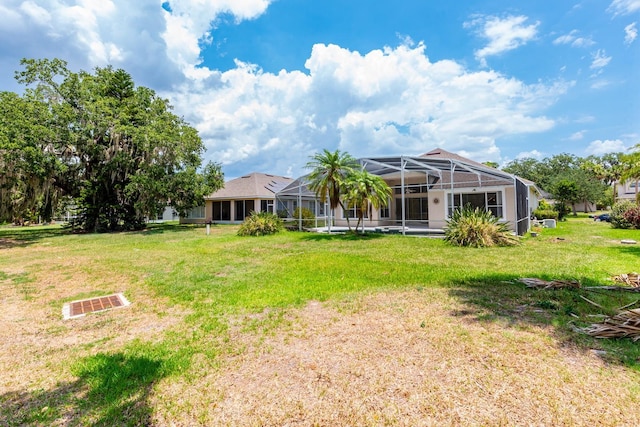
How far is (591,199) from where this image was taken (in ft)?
109

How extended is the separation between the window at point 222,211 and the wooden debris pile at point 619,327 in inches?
1026

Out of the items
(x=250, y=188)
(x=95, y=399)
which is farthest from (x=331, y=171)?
(x=250, y=188)

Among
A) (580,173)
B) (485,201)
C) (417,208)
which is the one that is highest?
(580,173)

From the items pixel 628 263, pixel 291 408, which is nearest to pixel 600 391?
pixel 291 408

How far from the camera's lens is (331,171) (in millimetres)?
14508

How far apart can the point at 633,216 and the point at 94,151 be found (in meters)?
31.1

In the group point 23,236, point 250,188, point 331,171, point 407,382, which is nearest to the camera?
point 407,382

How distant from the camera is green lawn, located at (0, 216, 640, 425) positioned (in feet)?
9.65

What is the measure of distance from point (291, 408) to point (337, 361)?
0.85 metres

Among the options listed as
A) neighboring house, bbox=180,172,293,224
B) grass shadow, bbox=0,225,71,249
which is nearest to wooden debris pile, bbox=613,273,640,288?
grass shadow, bbox=0,225,71,249

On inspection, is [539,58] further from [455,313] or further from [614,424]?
[614,424]

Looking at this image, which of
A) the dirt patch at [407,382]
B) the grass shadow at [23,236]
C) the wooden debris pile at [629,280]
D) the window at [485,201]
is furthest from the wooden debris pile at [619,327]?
the grass shadow at [23,236]

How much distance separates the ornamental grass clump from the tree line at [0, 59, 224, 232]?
659 inches

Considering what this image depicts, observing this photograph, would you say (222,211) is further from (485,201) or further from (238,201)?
(485,201)
